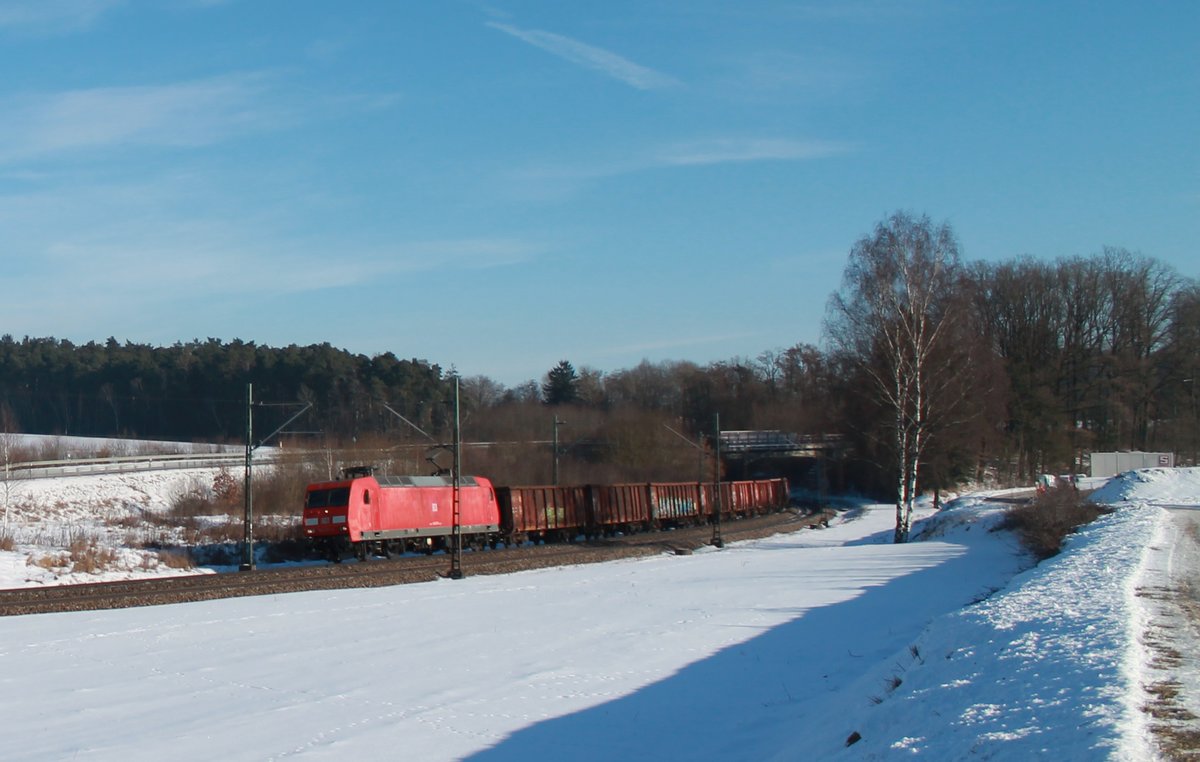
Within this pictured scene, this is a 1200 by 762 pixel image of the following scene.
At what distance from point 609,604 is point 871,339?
2747cm

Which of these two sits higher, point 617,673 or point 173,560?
point 173,560

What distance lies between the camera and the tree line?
41688 mm

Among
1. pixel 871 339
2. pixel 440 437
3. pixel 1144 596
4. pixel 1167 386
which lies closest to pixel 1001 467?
pixel 1167 386

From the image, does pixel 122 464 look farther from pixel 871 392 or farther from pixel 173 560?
pixel 871 392

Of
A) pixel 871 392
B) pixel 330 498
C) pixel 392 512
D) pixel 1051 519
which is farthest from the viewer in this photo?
pixel 871 392

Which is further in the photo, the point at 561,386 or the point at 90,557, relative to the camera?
the point at 561,386

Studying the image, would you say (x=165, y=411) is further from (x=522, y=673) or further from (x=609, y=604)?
(x=522, y=673)

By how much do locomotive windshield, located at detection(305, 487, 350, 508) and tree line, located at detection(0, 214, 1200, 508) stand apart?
10.3 metres

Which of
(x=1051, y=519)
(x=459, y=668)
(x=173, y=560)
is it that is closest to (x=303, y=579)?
(x=173, y=560)

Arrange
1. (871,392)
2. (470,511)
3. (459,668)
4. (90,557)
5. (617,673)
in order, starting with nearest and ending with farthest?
(617,673)
(459,668)
(90,557)
(470,511)
(871,392)

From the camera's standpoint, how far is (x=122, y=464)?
55406mm

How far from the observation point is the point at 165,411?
9256 centimetres

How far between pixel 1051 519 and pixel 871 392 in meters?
28.6

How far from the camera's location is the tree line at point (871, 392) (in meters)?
41.7
